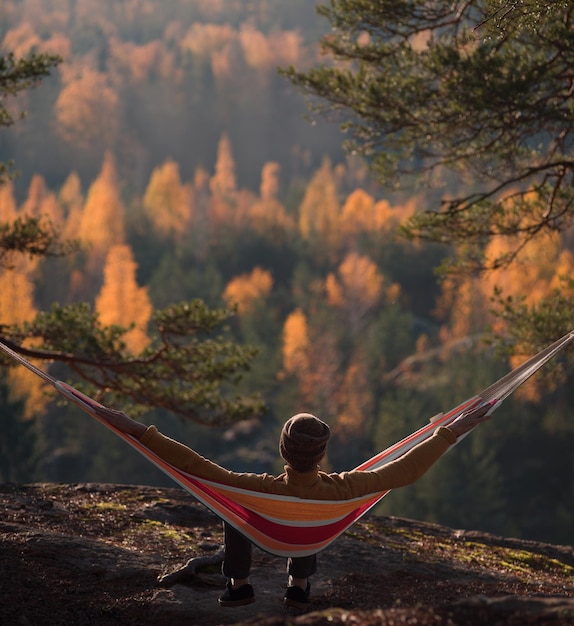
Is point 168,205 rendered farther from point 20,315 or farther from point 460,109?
point 460,109

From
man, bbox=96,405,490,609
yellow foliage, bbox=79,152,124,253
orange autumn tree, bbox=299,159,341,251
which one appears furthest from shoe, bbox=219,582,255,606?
orange autumn tree, bbox=299,159,341,251

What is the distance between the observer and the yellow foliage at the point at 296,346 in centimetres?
3450

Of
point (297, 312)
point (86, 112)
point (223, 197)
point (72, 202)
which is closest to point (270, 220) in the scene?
point (223, 197)

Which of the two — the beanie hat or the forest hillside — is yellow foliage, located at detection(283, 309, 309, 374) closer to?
the forest hillside

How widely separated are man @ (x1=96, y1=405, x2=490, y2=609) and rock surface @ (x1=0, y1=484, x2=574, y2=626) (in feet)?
0.57

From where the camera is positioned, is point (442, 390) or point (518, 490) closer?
point (518, 490)

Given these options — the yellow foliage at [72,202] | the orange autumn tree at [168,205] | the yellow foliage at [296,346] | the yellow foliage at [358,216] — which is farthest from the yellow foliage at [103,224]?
the yellow foliage at [296,346]

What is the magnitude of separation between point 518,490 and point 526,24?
26.2 metres

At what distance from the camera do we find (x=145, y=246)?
4697 centimetres

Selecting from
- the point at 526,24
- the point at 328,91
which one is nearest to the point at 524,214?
the point at 328,91

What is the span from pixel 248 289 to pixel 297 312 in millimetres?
3462

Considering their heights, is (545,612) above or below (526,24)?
below

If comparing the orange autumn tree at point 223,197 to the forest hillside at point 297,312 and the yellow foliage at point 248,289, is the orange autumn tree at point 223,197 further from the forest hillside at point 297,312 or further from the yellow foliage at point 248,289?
the yellow foliage at point 248,289

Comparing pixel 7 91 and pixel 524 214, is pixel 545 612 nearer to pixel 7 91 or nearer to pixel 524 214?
pixel 524 214
